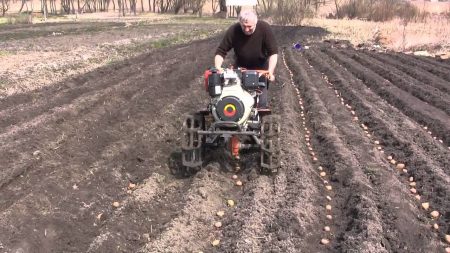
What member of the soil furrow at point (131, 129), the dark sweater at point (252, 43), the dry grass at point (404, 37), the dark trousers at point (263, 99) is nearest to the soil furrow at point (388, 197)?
the dark trousers at point (263, 99)

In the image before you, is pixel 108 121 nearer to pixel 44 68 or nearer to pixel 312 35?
pixel 44 68

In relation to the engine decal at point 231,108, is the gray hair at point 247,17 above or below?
above

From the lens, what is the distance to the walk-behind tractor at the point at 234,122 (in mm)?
5590

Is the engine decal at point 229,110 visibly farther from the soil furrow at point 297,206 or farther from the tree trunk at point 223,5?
the tree trunk at point 223,5

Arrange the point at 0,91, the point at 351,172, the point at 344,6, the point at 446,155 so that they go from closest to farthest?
the point at 351,172 → the point at 446,155 → the point at 0,91 → the point at 344,6

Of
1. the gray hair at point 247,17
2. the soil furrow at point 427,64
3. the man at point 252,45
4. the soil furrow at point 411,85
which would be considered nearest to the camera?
the gray hair at point 247,17

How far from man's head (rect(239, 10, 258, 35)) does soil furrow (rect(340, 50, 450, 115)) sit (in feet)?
16.4

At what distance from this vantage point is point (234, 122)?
18.2 ft

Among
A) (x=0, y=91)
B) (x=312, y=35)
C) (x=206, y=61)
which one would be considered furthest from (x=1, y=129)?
(x=312, y=35)

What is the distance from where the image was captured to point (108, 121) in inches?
317

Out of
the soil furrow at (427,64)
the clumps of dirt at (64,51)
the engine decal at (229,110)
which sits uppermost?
the engine decal at (229,110)

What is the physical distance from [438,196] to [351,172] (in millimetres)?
980

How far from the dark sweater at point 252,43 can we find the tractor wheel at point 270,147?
89 centimetres

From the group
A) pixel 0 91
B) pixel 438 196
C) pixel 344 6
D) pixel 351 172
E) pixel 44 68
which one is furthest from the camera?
pixel 344 6
